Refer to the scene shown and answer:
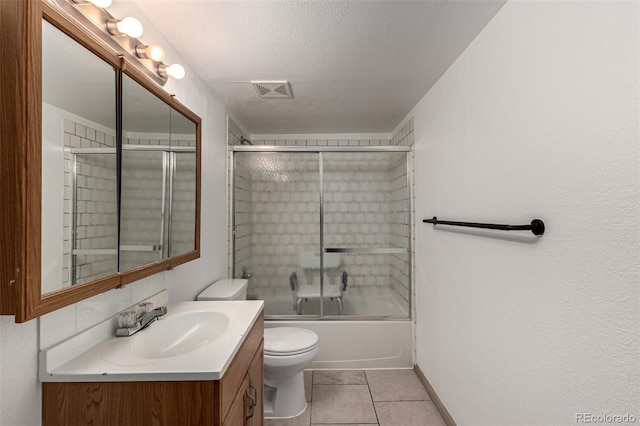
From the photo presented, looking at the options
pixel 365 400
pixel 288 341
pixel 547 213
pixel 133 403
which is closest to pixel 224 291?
pixel 288 341

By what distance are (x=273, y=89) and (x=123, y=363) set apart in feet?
6.09

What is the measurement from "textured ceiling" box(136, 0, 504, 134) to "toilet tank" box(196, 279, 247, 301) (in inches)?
56.2

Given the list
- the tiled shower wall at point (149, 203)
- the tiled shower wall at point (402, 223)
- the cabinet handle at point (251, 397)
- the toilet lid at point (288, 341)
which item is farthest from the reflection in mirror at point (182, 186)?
the tiled shower wall at point (402, 223)

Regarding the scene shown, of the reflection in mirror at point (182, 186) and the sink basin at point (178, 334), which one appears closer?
the sink basin at point (178, 334)

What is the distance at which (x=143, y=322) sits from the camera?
129cm

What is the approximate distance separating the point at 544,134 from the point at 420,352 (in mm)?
1985

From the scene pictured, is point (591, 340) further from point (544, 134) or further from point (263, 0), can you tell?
point (263, 0)

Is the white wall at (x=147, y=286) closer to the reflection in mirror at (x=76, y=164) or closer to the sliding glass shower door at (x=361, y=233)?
the reflection in mirror at (x=76, y=164)

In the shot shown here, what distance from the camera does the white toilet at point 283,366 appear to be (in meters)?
1.95

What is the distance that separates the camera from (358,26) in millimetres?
1478

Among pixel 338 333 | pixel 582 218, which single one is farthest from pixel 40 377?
pixel 338 333

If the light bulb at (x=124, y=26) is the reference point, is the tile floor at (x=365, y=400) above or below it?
below

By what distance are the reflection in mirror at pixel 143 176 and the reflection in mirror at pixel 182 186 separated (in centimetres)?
6

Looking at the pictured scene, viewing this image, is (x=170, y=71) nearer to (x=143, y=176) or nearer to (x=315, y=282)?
(x=143, y=176)
